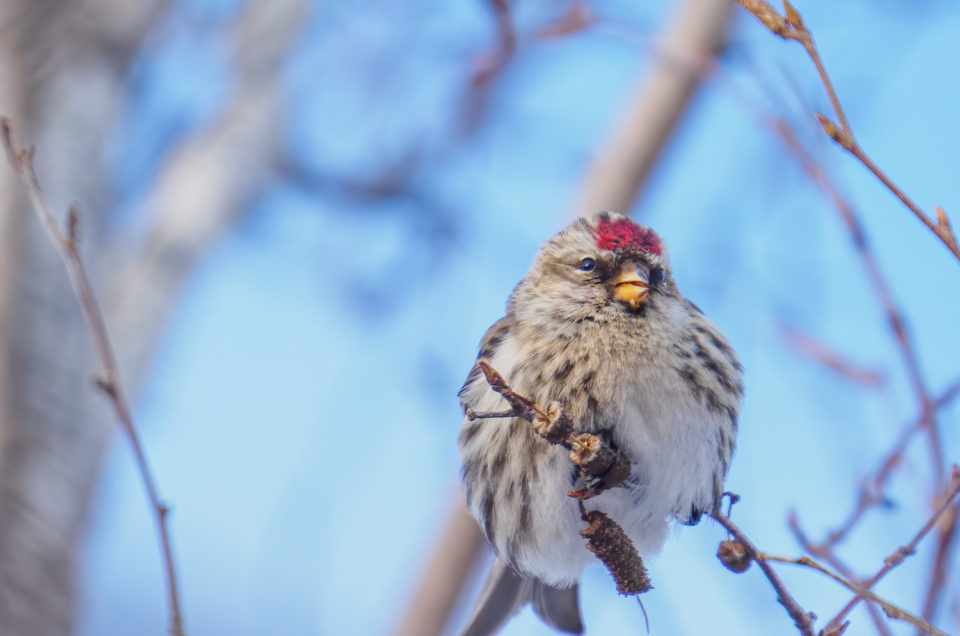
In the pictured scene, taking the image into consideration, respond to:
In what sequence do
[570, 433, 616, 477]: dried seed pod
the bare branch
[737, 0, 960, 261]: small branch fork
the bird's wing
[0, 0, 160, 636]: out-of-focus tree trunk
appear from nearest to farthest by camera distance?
1. [737, 0, 960, 261]: small branch fork
2. [570, 433, 616, 477]: dried seed pod
3. the bird's wing
4. [0, 0, 160, 636]: out-of-focus tree trunk
5. the bare branch

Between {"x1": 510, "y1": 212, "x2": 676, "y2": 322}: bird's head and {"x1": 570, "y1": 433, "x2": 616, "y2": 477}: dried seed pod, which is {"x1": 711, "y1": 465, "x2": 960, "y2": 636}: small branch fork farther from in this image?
{"x1": 510, "y1": 212, "x2": 676, "y2": 322}: bird's head

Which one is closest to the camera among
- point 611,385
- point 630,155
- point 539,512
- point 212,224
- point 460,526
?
point 611,385

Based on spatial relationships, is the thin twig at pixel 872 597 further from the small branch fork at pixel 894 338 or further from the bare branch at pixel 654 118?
the bare branch at pixel 654 118

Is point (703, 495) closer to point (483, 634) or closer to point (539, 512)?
point (539, 512)

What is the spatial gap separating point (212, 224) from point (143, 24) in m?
1.21

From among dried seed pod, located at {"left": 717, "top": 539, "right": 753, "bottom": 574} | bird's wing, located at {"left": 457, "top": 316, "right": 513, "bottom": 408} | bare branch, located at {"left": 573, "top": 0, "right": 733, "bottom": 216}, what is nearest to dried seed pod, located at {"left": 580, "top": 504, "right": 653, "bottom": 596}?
dried seed pod, located at {"left": 717, "top": 539, "right": 753, "bottom": 574}

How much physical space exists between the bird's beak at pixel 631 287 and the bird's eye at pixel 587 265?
0.10m

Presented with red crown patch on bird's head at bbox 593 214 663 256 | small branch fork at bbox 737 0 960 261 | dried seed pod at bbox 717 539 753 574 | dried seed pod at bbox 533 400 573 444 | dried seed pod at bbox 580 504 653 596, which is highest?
small branch fork at bbox 737 0 960 261

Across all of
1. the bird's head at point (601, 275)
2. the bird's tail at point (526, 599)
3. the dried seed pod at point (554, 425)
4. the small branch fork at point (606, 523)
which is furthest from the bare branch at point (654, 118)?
the dried seed pod at point (554, 425)

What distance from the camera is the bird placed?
7.64 feet

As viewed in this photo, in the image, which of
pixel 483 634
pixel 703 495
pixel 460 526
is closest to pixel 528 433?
pixel 703 495

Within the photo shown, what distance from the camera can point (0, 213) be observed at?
3232 millimetres

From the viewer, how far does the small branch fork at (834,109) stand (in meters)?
1.35

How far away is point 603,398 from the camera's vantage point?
2293 mm
